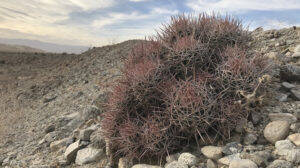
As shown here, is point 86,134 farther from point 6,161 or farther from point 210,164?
point 210,164

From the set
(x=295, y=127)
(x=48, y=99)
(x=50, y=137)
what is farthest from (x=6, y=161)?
(x=295, y=127)

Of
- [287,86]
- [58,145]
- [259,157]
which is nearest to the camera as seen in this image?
[259,157]

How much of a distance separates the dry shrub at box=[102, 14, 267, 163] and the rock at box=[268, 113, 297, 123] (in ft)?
0.94

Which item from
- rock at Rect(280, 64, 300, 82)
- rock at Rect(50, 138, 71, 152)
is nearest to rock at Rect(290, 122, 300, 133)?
rock at Rect(280, 64, 300, 82)

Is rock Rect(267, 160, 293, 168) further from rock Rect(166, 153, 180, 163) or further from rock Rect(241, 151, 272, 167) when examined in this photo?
rock Rect(166, 153, 180, 163)

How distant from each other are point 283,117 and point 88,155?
315 centimetres

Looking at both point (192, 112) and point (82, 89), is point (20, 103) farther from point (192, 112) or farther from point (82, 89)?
point (192, 112)

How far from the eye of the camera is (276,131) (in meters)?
3.16

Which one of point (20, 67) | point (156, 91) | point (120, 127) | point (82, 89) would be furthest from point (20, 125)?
point (20, 67)

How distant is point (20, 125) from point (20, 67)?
10.7 metres

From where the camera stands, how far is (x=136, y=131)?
3.30 meters

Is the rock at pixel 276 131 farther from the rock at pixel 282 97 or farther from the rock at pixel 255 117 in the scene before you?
A: the rock at pixel 282 97

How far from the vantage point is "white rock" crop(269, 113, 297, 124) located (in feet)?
11.0

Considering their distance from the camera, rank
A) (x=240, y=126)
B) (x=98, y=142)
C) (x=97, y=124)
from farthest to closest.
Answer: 1. (x=97, y=124)
2. (x=98, y=142)
3. (x=240, y=126)
